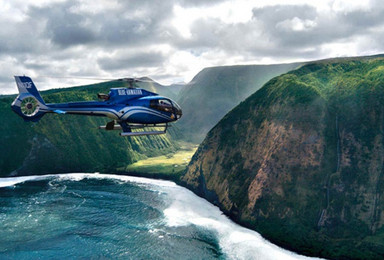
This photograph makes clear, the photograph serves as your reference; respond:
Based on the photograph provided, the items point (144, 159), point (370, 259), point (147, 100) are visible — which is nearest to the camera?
point (147, 100)

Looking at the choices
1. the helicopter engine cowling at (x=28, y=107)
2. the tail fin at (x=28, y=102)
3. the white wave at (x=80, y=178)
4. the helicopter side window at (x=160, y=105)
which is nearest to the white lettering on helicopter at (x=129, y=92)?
the helicopter side window at (x=160, y=105)

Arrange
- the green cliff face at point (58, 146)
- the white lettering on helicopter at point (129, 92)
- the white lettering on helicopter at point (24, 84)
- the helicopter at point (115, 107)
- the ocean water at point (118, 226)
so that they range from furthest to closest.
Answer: the green cliff face at point (58, 146) < the ocean water at point (118, 226) < the white lettering on helicopter at point (129, 92) < the white lettering on helicopter at point (24, 84) < the helicopter at point (115, 107)

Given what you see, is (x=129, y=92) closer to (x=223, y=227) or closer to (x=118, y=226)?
(x=118, y=226)

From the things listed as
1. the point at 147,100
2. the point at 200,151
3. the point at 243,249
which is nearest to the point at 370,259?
the point at 243,249

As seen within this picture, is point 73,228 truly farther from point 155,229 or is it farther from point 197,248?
point 197,248

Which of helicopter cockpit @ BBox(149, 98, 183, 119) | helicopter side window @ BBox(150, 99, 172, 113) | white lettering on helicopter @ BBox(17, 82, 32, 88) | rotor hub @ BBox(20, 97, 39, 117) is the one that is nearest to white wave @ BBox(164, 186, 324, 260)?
helicopter cockpit @ BBox(149, 98, 183, 119)

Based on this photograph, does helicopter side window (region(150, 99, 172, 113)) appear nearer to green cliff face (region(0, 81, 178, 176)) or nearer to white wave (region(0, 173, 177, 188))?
white wave (region(0, 173, 177, 188))

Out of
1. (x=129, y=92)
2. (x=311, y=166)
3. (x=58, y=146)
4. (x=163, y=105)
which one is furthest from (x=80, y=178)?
(x=311, y=166)

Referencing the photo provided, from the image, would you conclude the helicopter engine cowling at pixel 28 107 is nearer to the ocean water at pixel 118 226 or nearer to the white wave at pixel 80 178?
the ocean water at pixel 118 226
